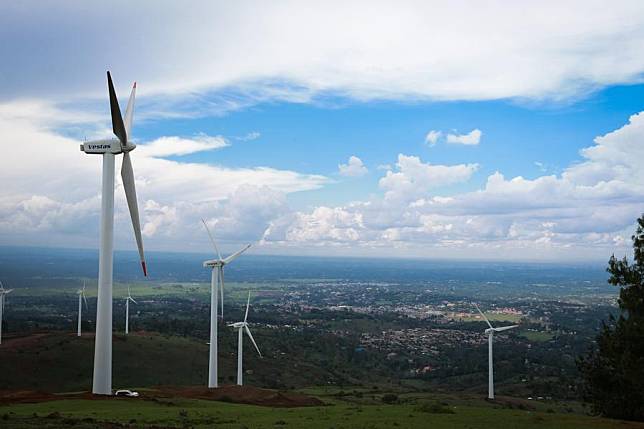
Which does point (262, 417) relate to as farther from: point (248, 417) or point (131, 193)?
point (131, 193)

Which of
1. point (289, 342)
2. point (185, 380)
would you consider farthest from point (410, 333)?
point (185, 380)

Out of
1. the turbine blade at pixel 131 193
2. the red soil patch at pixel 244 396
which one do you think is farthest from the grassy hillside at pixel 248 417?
the turbine blade at pixel 131 193

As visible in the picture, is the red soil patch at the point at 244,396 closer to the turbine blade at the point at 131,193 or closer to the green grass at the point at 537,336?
the turbine blade at the point at 131,193

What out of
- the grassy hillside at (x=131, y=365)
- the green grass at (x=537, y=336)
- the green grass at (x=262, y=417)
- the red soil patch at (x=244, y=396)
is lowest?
the green grass at (x=537, y=336)

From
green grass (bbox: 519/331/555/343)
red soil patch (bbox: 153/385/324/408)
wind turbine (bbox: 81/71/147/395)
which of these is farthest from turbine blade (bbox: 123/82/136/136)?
green grass (bbox: 519/331/555/343)

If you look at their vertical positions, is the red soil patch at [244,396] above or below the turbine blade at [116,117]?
below

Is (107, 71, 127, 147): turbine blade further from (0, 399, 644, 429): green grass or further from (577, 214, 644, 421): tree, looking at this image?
(577, 214, 644, 421): tree
